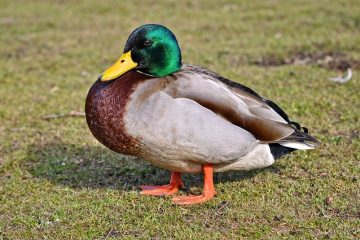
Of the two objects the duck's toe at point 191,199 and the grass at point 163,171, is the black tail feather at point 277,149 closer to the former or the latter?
the grass at point 163,171

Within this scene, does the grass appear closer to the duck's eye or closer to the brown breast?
the brown breast

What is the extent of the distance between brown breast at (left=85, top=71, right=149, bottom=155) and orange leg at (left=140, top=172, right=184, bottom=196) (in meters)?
0.42

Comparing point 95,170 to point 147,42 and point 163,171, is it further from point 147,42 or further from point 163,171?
point 147,42

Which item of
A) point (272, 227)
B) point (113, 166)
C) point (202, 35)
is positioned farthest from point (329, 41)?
point (272, 227)

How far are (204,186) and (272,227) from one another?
62 cm

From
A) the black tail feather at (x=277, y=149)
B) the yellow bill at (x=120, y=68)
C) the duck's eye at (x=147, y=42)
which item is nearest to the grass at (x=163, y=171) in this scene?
the black tail feather at (x=277, y=149)

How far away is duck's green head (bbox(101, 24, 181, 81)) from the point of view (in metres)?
3.96

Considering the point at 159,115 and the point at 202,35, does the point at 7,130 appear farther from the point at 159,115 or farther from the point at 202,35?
the point at 202,35

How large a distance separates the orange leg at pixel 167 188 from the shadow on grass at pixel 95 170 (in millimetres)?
148

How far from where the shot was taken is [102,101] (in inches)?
154

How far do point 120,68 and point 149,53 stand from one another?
0.69 feet

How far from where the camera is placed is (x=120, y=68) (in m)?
3.96

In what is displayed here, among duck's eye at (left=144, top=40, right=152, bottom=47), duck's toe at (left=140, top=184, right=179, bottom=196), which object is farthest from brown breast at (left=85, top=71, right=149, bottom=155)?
duck's toe at (left=140, top=184, right=179, bottom=196)

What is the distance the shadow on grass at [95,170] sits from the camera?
4.60 metres
